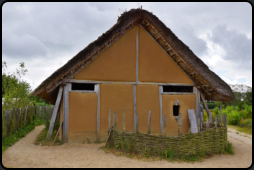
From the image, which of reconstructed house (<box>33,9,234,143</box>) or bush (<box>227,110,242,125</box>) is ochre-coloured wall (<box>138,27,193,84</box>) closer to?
reconstructed house (<box>33,9,234,143</box>)

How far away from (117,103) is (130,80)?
112cm

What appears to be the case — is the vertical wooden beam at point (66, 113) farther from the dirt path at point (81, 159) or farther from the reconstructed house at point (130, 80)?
the dirt path at point (81, 159)

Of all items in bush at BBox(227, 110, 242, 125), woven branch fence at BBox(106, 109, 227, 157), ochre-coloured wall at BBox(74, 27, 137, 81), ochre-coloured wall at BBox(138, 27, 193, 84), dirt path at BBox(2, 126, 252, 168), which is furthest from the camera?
bush at BBox(227, 110, 242, 125)

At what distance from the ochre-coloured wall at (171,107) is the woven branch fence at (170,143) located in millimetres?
2390

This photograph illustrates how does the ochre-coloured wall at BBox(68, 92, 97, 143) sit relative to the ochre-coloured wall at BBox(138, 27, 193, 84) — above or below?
below

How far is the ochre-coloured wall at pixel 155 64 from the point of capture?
8711 mm

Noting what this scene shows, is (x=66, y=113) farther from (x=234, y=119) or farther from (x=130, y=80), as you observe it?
(x=234, y=119)

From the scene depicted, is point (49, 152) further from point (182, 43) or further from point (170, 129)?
point (182, 43)

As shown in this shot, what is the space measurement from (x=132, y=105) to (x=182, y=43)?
346cm

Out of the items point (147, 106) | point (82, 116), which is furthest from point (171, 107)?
point (82, 116)

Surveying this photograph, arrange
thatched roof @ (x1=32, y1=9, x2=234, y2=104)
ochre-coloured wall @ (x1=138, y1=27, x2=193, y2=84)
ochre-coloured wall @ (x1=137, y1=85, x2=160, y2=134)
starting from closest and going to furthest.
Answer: thatched roof @ (x1=32, y1=9, x2=234, y2=104) < ochre-coloured wall @ (x1=137, y1=85, x2=160, y2=134) < ochre-coloured wall @ (x1=138, y1=27, x2=193, y2=84)

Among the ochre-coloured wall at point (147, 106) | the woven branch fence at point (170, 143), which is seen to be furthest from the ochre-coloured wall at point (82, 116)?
the ochre-coloured wall at point (147, 106)

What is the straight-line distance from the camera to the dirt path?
17.6 ft

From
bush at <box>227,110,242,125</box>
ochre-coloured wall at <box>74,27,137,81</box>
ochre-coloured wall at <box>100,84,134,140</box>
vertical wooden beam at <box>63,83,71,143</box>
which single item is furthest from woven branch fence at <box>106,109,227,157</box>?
bush at <box>227,110,242,125</box>
